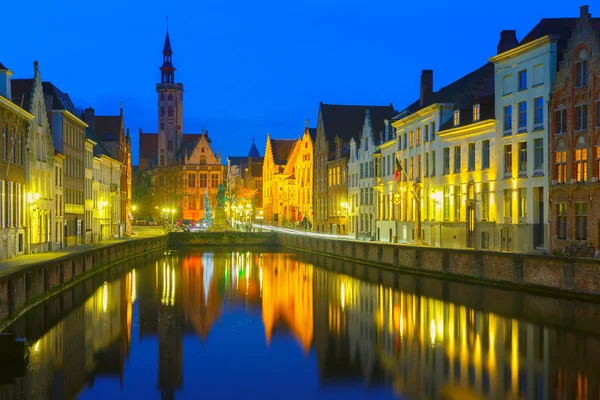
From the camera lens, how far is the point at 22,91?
162 feet

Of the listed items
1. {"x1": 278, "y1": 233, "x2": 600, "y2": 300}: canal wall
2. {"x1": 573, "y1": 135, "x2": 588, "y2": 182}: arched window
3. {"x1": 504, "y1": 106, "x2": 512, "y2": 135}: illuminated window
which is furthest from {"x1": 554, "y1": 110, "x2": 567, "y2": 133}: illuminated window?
{"x1": 278, "y1": 233, "x2": 600, "y2": 300}: canal wall

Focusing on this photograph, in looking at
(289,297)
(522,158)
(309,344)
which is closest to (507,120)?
(522,158)

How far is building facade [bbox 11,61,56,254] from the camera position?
152 feet

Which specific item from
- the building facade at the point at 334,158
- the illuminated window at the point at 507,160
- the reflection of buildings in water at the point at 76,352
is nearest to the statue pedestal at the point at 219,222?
the building facade at the point at 334,158

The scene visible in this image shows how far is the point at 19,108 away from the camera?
140ft

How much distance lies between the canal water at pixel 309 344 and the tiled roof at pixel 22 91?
11.6 m

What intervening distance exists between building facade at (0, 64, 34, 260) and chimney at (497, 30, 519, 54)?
2779 centimetres

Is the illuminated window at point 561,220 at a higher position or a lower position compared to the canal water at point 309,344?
higher

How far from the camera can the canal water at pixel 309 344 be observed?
20562mm

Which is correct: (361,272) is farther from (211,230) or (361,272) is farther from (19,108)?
(211,230)

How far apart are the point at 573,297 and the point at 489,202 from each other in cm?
1639

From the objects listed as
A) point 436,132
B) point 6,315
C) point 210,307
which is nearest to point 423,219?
point 436,132

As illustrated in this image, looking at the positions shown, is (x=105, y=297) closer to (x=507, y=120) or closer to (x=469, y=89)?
(x=507, y=120)

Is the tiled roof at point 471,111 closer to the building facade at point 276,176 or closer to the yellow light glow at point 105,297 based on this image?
the yellow light glow at point 105,297
